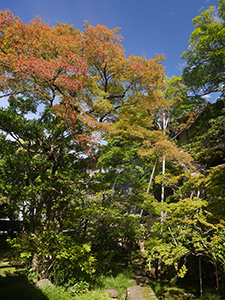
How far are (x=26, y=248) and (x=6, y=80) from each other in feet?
17.1

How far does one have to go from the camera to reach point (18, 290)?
484cm

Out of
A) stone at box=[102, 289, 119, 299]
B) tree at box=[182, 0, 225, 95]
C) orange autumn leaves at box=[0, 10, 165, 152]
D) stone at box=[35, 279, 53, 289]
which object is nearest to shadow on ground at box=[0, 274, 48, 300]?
stone at box=[35, 279, 53, 289]

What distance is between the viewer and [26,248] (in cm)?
594

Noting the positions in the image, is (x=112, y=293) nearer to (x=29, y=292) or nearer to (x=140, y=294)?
(x=140, y=294)

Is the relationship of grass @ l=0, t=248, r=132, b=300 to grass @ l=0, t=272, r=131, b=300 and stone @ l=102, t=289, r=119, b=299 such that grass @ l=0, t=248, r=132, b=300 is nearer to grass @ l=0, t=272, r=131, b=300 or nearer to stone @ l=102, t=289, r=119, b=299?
grass @ l=0, t=272, r=131, b=300

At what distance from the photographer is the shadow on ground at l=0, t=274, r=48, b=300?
4.59 meters

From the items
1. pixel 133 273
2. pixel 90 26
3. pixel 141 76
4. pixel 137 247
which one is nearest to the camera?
pixel 90 26

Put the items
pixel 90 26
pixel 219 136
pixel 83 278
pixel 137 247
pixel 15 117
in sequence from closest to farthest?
1. pixel 15 117
2. pixel 83 278
3. pixel 90 26
4. pixel 137 247
5. pixel 219 136

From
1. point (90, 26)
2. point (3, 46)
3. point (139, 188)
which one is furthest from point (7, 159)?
point (139, 188)

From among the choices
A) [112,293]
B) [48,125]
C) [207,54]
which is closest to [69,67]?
[48,125]

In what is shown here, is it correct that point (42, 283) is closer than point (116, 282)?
Yes

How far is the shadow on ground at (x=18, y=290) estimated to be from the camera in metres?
4.59

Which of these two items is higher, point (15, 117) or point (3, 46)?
point (3, 46)

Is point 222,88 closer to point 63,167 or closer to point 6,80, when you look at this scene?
point 63,167
